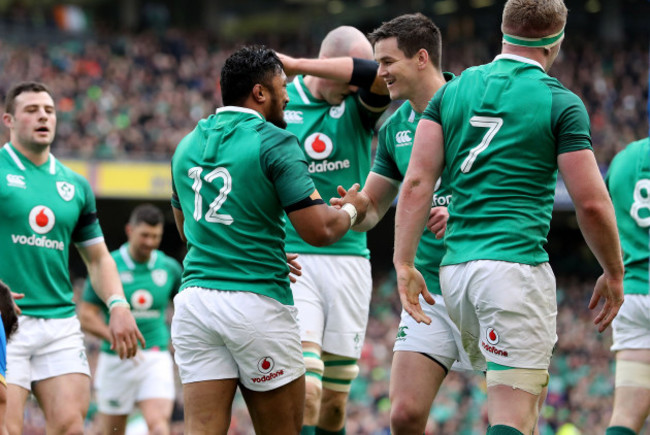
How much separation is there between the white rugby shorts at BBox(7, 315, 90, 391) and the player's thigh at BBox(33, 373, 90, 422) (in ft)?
0.15

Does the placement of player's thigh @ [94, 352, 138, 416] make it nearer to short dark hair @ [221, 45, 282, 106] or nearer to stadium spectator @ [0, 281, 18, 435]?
stadium spectator @ [0, 281, 18, 435]

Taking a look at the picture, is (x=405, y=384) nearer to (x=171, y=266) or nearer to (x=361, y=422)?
(x=171, y=266)

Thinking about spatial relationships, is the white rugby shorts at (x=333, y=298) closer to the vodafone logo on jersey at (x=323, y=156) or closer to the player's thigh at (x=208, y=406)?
the vodafone logo on jersey at (x=323, y=156)

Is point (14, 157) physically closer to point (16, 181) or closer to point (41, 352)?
point (16, 181)

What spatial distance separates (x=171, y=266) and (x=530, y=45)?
670 cm

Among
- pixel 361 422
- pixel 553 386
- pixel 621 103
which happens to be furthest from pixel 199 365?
pixel 621 103

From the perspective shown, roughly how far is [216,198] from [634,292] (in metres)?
2.89

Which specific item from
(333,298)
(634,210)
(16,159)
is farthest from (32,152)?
(634,210)

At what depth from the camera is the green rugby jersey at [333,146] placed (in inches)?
262

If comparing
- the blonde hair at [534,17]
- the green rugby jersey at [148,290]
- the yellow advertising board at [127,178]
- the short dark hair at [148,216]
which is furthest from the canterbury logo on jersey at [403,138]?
the yellow advertising board at [127,178]

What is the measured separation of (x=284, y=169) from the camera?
464 cm

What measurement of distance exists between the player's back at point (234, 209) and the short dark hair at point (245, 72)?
121 mm

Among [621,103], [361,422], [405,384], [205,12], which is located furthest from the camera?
[205,12]

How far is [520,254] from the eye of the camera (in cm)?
434
